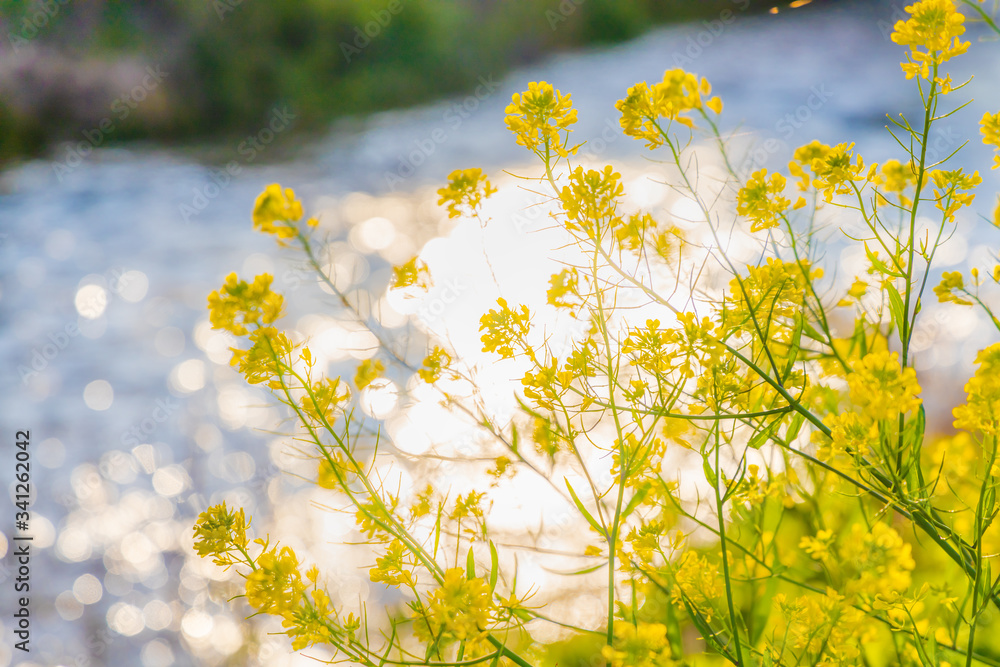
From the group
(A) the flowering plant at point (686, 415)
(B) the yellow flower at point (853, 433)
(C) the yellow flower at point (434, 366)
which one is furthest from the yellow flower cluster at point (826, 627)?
(C) the yellow flower at point (434, 366)

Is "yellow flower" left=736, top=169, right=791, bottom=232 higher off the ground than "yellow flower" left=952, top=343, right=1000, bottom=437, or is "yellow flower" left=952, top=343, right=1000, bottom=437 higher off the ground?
"yellow flower" left=736, top=169, right=791, bottom=232

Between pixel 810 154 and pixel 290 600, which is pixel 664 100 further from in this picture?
pixel 290 600

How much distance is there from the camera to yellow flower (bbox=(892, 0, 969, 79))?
0.60 m

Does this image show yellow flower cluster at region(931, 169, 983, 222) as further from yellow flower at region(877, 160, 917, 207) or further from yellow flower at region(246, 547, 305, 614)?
yellow flower at region(246, 547, 305, 614)

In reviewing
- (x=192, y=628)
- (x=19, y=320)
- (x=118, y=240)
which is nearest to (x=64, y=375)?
(x=19, y=320)

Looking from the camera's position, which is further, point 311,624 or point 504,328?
point 504,328

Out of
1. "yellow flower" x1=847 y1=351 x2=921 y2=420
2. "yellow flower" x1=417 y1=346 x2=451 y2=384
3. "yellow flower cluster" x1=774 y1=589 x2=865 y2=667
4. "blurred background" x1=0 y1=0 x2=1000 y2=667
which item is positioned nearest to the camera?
"yellow flower" x1=847 y1=351 x2=921 y2=420

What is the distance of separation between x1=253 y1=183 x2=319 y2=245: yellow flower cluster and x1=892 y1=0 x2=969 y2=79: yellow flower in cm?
64

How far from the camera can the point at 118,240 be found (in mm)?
4031

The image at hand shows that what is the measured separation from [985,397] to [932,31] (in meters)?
0.38

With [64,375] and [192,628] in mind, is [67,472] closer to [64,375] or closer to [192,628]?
[64,375]

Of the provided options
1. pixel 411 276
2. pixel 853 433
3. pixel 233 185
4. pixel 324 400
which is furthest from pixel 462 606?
pixel 233 185

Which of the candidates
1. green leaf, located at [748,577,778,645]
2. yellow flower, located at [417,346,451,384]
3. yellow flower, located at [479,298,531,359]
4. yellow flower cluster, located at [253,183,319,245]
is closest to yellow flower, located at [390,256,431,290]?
yellow flower, located at [417,346,451,384]

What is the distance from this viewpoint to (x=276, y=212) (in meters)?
0.57
